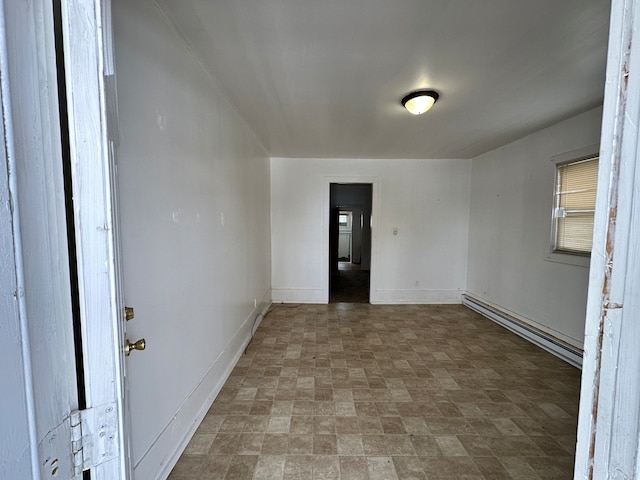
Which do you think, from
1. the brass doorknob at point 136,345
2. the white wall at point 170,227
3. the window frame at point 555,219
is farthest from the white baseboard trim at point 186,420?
the window frame at point 555,219

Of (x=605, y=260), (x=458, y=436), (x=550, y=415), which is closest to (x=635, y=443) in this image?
(x=605, y=260)

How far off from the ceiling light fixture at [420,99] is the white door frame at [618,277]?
201cm

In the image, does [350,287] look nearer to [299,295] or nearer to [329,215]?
[299,295]

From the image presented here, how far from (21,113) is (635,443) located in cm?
101

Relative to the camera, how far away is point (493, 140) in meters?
3.60

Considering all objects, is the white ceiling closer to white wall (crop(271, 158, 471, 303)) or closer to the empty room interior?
the empty room interior

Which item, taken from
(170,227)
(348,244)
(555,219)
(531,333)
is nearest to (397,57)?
(170,227)

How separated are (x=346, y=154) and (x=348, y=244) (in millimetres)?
7051

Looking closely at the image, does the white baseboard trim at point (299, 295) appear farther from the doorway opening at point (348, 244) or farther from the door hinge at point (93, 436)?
the door hinge at point (93, 436)

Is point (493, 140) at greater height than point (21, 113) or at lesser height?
greater

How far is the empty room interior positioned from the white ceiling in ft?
0.05

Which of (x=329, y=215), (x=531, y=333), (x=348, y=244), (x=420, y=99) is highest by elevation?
(x=420, y=99)

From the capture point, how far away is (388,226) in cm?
467

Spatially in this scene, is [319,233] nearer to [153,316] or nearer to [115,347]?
[153,316]
